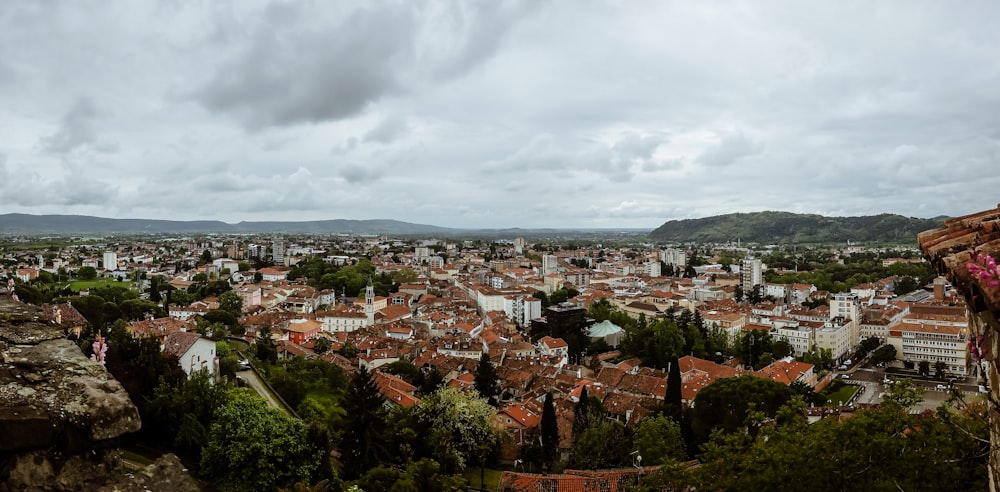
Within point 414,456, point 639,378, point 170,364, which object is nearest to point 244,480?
point 170,364

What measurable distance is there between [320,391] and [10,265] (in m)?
68.4

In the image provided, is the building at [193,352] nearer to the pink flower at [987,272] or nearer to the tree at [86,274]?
the pink flower at [987,272]

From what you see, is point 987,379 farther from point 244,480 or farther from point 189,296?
point 189,296

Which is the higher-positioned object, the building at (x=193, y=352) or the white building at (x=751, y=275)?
the building at (x=193, y=352)

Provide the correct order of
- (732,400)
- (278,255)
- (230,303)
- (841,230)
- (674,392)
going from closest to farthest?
(732,400) → (674,392) → (230,303) → (278,255) → (841,230)

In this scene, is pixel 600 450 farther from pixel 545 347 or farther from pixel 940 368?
pixel 940 368

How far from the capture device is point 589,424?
69.9ft

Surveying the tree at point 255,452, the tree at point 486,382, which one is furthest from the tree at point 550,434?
the tree at point 255,452

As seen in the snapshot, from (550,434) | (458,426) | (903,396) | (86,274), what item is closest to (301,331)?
(458,426)

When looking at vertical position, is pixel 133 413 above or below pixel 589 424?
above

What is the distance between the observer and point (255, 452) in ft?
41.1

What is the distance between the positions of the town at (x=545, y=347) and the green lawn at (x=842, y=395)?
0.18 m

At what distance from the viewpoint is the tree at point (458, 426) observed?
741 inches

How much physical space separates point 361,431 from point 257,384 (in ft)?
24.1
